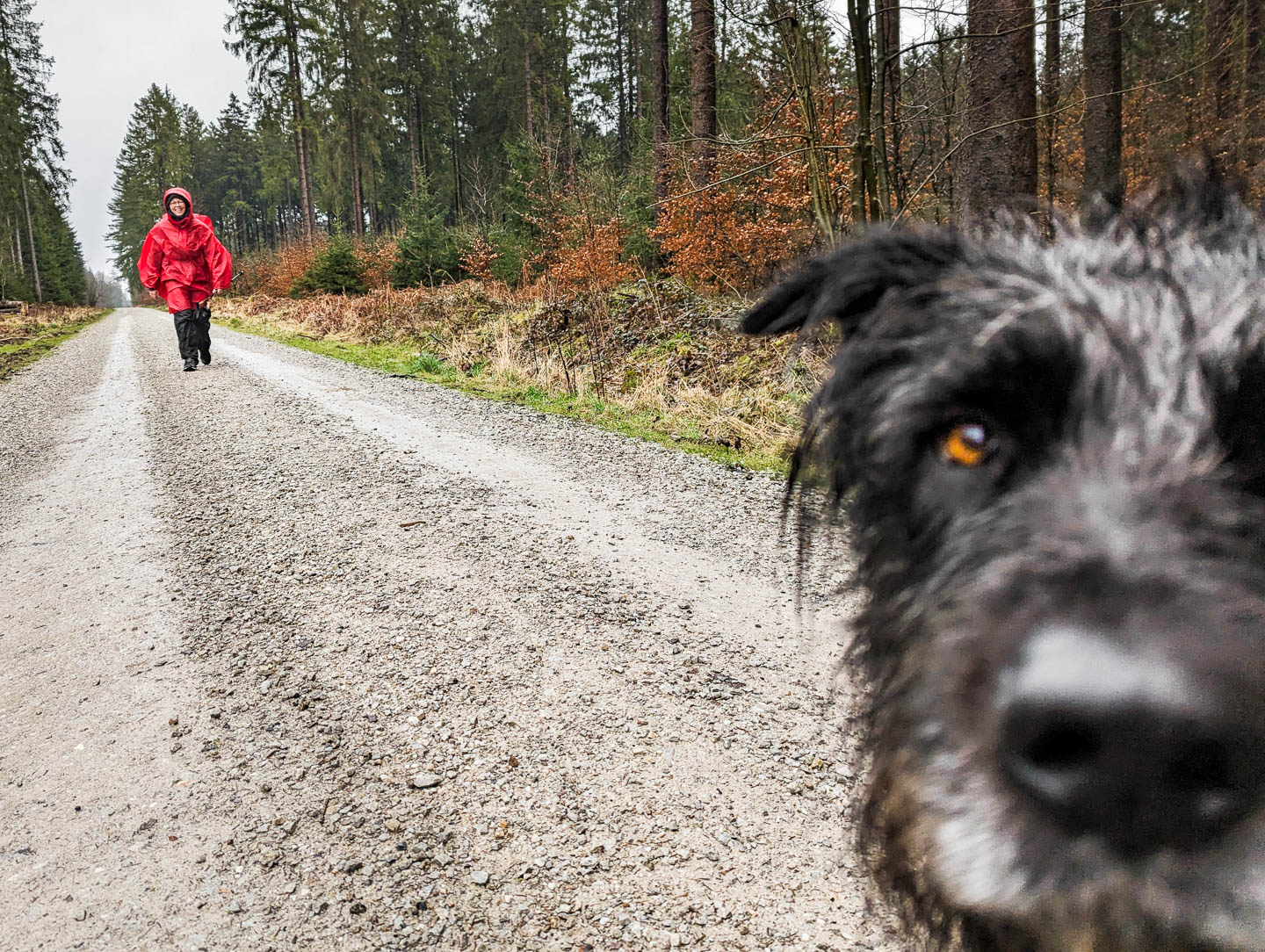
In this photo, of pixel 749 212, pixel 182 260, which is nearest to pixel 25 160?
pixel 182 260

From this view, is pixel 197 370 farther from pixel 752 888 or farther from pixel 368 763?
pixel 752 888

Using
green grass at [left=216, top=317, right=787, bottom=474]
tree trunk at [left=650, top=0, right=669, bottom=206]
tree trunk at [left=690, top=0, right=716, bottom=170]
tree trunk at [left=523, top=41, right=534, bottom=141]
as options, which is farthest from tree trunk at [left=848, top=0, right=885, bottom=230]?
tree trunk at [left=523, top=41, right=534, bottom=141]

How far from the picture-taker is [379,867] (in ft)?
5.60

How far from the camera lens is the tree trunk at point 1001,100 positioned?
20.6ft

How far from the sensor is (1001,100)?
20.9 feet

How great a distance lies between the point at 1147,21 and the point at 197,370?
19004 millimetres

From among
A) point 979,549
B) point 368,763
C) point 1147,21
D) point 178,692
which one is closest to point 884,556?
point 979,549

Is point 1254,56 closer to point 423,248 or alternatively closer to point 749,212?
point 749,212

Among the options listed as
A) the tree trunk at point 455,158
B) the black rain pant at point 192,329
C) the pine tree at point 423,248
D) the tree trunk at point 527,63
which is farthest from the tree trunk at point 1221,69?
the tree trunk at point 455,158

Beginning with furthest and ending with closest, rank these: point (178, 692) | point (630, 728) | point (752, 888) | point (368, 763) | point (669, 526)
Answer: point (669, 526) → point (178, 692) → point (630, 728) → point (368, 763) → point (752, 888)

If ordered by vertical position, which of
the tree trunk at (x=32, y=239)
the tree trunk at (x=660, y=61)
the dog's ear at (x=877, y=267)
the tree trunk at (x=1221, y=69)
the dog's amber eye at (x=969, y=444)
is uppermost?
the tree trunk at (x=32, y=239)

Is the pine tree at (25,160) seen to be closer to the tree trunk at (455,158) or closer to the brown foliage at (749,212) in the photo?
the tree trunk at (455,158)

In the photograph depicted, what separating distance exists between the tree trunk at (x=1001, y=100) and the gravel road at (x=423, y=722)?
4.37 metres

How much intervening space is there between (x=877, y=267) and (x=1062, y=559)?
77cm
